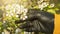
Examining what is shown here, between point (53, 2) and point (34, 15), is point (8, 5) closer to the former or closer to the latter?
point (34, 15)

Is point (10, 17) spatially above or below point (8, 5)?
below

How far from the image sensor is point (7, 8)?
122cm

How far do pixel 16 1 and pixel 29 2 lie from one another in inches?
4.6

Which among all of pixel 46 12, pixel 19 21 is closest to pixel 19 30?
pixel 19 21

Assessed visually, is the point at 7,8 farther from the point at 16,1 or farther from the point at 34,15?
the point at 34,15

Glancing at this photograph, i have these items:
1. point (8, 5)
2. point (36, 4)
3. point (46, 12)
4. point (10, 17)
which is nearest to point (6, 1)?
point (8, 5)

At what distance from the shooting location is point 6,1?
4.01 ft

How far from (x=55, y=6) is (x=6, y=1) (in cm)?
45

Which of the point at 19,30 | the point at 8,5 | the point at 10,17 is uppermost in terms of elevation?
the point at 8,5

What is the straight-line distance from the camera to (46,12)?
4.03 feet

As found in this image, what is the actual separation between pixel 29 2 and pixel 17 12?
0.14 meters

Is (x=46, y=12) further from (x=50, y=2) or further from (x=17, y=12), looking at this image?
(x=17, y=12)

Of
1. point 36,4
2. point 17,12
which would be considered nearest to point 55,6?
point 36,4

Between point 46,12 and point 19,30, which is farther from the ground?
point 46,12
